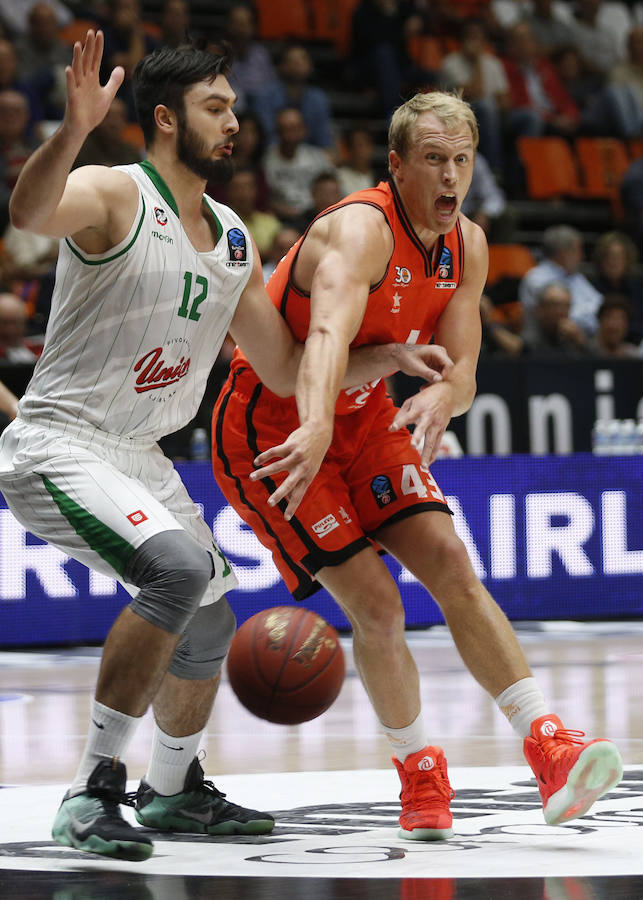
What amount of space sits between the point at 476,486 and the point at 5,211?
3.98m

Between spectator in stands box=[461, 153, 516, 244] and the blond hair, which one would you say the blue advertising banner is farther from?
spectator in stands box=[461, 153, 516, 244]

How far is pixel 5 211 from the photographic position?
35.9ft

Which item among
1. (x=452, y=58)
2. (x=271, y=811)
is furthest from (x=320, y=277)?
(x=452, y=58)

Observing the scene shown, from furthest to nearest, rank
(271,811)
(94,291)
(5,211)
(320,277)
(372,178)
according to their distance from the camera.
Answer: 1. (372,178)
2. (5,211)
3. (271,811)
4. (320,277)
5. (94,291)

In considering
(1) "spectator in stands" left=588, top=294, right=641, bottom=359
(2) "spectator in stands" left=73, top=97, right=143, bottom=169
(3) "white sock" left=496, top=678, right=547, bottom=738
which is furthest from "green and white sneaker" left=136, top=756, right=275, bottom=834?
(1) "spectator in stands" left=588, top=294, right=641, bottom=359

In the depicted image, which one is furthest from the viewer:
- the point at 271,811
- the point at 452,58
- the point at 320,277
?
the point at 452,58

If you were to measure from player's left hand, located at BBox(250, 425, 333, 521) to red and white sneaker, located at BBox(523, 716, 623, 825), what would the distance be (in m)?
0.92

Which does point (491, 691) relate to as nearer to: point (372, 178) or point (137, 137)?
point (137, 137)

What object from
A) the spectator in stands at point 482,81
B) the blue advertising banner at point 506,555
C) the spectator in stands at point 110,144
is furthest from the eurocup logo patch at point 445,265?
the spectator in stands at point 482,81

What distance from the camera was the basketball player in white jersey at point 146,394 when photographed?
11.9ft

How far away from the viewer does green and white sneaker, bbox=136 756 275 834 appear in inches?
167

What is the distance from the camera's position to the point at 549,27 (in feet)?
53.3

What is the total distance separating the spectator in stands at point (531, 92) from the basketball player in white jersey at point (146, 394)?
11.0m

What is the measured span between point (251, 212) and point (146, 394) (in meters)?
7.78
